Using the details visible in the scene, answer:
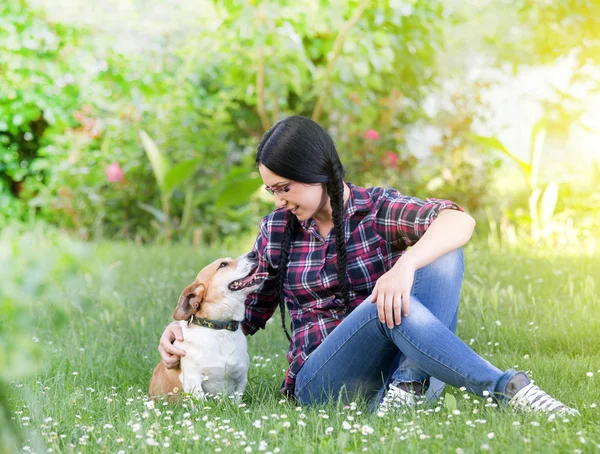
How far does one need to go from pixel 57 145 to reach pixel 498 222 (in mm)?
5236

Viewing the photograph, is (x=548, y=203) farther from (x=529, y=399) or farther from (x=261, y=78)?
(x=529, y=399)

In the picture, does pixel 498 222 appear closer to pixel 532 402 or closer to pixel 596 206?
pixel 596 206

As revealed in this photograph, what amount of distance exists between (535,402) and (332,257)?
97cm

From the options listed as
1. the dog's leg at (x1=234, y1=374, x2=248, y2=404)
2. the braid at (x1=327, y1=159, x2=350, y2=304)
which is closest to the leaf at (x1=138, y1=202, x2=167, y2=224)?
the dog's leg at (x1=234, y1=374, x2=248, y2=404)

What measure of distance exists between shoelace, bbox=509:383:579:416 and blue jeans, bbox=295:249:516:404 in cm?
6

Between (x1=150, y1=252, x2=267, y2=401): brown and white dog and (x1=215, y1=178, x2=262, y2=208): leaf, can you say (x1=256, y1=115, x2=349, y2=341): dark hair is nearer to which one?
(x1=150, y1=252, x2=267, y2=401): brown and white dog

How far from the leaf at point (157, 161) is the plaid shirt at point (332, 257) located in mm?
4779

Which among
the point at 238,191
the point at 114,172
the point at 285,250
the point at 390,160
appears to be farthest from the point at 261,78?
the point at 285,250

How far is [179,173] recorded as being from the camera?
755cm

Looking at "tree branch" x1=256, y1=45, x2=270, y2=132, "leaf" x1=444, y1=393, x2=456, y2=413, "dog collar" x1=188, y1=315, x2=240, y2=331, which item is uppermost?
"tree branch" x1=256, y1=45, x2=270, y2=132

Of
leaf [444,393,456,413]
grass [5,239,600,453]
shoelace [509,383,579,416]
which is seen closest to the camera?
grass [5,239,600,453]

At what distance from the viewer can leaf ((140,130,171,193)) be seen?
7675mm

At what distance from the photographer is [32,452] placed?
7.43 ft

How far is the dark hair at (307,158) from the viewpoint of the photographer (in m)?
2.78
